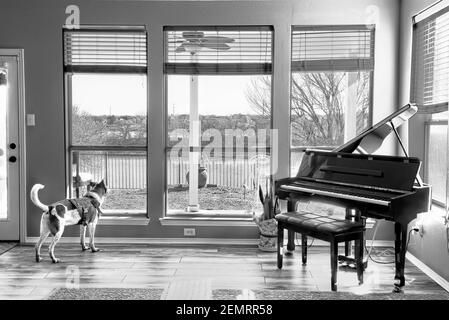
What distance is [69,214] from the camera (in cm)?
429

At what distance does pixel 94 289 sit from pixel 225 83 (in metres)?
2.69

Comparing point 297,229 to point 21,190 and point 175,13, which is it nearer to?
point 175,13

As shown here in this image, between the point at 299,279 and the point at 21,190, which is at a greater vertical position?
the point at 21,190

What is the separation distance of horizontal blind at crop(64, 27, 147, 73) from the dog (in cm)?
131

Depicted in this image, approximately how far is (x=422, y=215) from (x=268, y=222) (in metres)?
1.47

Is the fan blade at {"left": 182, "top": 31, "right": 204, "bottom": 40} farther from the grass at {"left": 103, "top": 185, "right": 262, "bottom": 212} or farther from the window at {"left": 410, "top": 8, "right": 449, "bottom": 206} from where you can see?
the window at {"left": 410, "top": 8, "right": 449, "bottom": 206}

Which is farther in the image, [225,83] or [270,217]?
[225,83]

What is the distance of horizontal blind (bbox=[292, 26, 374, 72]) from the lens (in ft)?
15.9

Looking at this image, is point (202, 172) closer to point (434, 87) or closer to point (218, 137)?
point (218, 137)

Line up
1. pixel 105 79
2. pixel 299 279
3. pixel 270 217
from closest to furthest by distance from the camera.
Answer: pixel 299 279
pixel 270 217
pixel 105 79

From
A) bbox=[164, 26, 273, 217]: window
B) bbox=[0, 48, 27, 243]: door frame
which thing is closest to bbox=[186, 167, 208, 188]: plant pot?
bbox=[164, 26, 273, 217]: window

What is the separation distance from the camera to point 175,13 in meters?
4.89

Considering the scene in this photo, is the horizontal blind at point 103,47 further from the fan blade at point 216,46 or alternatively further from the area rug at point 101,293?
the area rug at point 101,293
